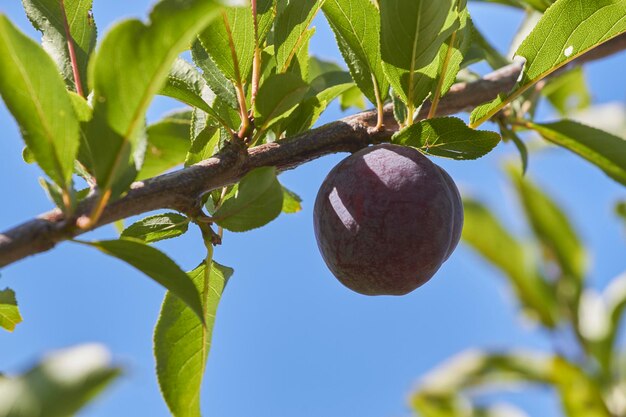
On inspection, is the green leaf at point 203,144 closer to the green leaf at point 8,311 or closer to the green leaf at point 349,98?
the green leaf at point 8,311

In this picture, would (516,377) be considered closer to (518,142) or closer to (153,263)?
(518,142)

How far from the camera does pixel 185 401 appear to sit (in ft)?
3.93

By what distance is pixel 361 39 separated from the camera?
1233 mm

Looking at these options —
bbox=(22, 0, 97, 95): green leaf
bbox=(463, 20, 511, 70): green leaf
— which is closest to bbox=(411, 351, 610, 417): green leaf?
bbox=(463, 20, 511, 70): green leaf

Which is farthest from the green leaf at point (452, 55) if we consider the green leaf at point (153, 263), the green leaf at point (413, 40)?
the green leaf at point (153, 263)

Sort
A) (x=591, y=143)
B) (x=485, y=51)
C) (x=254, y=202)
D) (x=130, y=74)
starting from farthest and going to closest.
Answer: (x=485, y=51)
(x=591, y=143)
(x=254, y=202)
(x=130, y=74)

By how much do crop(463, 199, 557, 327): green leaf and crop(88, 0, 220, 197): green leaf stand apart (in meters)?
3.84

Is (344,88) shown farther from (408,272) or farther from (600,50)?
(600,50)

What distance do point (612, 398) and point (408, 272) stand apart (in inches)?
114

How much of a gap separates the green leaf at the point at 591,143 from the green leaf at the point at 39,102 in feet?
3.26

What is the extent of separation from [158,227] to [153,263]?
27 centimetres

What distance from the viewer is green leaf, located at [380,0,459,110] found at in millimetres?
1150

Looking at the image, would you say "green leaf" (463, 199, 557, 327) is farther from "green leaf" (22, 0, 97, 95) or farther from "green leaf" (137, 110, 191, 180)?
"green leaf" (22, 0, 97, 95)

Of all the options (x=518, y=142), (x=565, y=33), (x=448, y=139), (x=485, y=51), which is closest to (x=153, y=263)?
(x=448, y=139)
